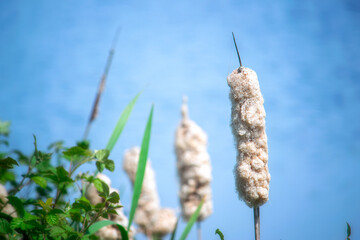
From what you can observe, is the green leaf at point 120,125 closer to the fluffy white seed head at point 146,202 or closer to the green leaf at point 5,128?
the green leaf at point 5,128

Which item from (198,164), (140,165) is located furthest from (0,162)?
(198,164)

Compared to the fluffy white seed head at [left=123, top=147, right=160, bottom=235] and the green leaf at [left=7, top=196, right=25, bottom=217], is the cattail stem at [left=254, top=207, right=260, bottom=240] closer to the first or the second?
the green leaf at [left=7, top=196, right=25, bottom=217]

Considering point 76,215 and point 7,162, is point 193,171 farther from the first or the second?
point 7,162

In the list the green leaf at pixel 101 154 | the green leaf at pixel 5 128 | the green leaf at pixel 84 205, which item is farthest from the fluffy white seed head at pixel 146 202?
the green leaf at pixel 84 205

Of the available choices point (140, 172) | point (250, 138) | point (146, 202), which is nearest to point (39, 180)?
point (140, 172)

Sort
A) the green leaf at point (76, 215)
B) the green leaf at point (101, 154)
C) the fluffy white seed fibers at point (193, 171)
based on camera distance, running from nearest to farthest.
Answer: the green leaf at point (76, 215), the green leaf at point (101, 154), the fluffy white seed fibers at point (193, 171)

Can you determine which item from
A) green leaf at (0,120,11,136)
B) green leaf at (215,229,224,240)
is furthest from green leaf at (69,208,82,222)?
green leaf at (0,120,11,136)

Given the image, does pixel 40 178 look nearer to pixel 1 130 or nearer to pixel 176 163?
pixel 1 130
